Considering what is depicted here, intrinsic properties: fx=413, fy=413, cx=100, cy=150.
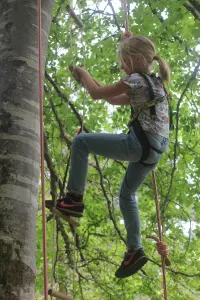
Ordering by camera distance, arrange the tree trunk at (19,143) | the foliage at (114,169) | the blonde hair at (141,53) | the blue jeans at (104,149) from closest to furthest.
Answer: the tree trunk at (19,143) < the blue jeans at (104,149) < the blonde hair at (141,53) < the foliage at (114,169)

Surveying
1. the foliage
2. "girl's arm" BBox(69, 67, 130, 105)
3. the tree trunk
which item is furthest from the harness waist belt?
the foliage

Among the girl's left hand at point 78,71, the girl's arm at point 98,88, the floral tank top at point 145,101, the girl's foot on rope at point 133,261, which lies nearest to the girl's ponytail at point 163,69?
the floral tank top at point 145,101

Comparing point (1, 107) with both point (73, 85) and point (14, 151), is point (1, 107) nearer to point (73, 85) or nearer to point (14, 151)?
point (14, 151)

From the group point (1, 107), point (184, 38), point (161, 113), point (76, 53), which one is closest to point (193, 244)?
point (184, 38)

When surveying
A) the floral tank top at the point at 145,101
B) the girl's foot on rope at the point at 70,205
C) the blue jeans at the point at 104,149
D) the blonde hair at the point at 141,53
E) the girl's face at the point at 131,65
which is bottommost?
the girl's foot on rope at the point at 70,205

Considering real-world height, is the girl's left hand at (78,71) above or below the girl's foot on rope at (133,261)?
above

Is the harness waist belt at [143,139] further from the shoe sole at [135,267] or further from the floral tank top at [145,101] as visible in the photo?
the shoe sole at [135,267]

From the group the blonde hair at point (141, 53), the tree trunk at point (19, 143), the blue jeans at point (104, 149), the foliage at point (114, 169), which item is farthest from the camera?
the foliage at point (114, 169)

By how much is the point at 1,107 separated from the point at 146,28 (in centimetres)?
254

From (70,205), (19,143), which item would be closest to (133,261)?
(70,205)

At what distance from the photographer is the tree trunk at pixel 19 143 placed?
1.64 meters

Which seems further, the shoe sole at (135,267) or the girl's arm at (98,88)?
the shoe sole at (135,267)

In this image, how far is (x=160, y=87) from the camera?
8.19ft

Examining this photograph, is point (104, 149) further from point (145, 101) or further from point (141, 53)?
point (141, 53)
